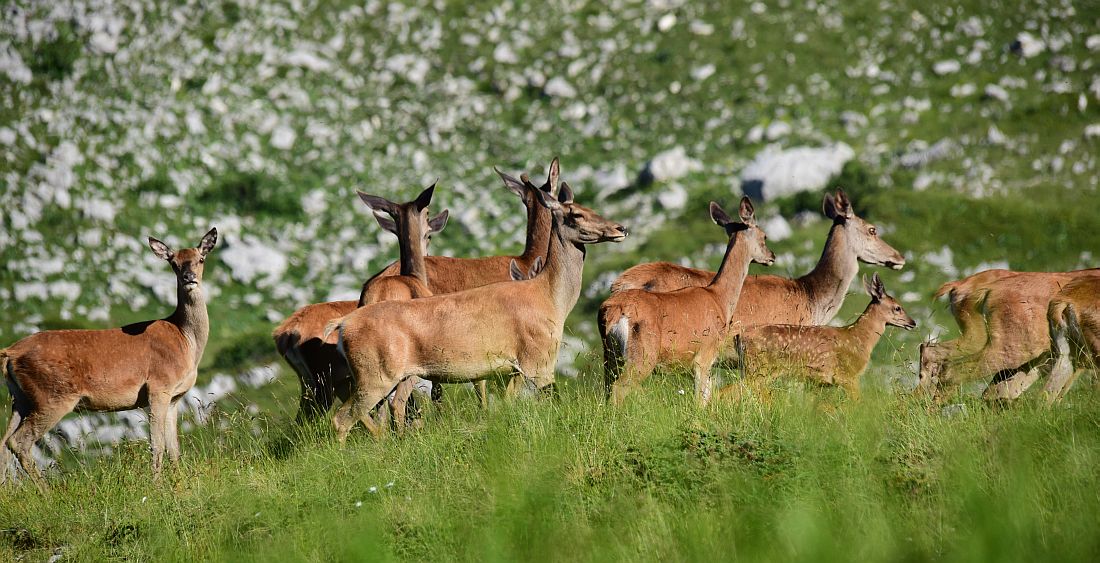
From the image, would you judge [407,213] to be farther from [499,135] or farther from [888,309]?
[499,135]

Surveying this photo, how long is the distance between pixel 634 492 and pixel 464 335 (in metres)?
2.34

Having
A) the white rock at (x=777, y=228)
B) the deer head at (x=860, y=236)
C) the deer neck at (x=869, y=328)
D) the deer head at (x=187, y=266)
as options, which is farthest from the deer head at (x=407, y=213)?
the white rock at (x=777, y=228)

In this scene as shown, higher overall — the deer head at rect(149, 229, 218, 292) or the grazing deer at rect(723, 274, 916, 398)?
the deer head at rect(149, 229, 218, 292)

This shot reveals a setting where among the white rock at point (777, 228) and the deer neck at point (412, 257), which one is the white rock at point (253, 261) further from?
the deer neck at point (412, 257)

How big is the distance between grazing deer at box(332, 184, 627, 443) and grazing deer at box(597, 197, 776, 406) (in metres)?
0.45

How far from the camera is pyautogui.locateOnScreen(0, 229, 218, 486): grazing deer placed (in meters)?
9.69

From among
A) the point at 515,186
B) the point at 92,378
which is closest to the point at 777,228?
the point at 515,186

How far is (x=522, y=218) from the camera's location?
70.8 feet

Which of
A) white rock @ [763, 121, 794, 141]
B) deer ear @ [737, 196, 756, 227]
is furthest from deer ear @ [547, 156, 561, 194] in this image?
white rock @ [763, 121, 794, 141]

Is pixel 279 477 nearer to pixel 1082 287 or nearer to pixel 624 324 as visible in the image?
pixel 624 324

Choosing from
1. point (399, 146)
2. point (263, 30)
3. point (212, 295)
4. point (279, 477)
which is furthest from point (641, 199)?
point (279, 477)

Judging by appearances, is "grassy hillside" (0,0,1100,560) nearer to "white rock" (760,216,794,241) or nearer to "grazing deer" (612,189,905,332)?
"white rock" (760,216,794,241)

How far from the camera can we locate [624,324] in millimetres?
9133

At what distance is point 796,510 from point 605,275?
12.7 metres
